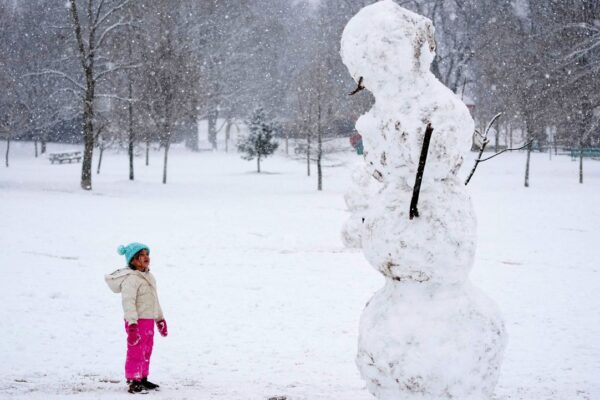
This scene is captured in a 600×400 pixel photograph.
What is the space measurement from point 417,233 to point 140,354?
3398 mm

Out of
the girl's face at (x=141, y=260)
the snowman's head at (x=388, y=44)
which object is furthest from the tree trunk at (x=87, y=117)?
the snowman's head at (x=388, y=44)

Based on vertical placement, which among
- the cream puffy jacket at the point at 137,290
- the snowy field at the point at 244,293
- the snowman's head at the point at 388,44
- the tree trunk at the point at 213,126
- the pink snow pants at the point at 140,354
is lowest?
the snowy field at the point at 244,293

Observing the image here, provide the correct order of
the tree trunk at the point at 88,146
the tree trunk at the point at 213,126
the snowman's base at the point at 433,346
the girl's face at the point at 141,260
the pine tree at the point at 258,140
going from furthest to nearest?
the tree trunk at the point at 213,126, the pine tree at the point at 258,140, the tree trunk at the point at 88,146, the girl's face at the point at 141,260, the snowman's base at the point at 433,346

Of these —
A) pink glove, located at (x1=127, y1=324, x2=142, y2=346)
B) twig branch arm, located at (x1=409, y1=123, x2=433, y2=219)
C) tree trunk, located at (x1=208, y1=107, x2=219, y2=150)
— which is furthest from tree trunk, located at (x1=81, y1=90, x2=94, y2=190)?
tree trunk, located at (x1=208, y1=107, x2=219, y2=150)

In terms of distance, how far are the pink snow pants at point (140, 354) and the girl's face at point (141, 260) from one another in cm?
56

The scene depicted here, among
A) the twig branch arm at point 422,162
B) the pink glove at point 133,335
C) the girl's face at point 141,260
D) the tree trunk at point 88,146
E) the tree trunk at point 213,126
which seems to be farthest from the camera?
the tree trunk at point 213,126

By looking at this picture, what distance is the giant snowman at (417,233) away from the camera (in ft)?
13.2

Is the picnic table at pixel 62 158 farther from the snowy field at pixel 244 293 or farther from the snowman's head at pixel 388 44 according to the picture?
the snowman's head at pixel 388 44

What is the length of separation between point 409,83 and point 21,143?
165 ft

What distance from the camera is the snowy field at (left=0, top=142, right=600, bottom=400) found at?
6.79 metres

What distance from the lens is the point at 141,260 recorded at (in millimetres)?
6070

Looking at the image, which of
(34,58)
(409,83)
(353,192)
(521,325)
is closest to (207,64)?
(34,58)

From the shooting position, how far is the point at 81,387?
19.7 ft

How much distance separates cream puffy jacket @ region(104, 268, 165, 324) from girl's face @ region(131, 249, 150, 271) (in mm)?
64
